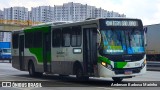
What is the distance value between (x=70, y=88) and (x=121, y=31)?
3.28 meters

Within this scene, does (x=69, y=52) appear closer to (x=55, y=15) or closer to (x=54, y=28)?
(x=54, y=28)

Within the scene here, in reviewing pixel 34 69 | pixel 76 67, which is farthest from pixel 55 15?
pixel 76 67

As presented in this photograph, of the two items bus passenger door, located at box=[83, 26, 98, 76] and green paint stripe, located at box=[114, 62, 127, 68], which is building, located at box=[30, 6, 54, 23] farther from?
green paint stripe, located at box=[114, 62, 127, 68]

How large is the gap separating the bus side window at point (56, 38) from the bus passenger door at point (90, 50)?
294 cm

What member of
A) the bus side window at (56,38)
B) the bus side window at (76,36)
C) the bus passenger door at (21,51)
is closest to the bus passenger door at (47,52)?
the bus side window at (56,38)

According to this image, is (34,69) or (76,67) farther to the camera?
(34,69)

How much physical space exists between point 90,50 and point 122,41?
146 centimetres

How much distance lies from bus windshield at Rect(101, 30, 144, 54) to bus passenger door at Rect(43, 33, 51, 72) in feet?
18.7

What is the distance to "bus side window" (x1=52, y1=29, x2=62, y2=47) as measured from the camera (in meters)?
21.1

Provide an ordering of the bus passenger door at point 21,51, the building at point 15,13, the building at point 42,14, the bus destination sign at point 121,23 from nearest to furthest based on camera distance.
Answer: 1. the bus destination sign at point 121,23
2. the bus passenger door at point 21,51
3. the building at point 42,14
4. the building at point 15,13

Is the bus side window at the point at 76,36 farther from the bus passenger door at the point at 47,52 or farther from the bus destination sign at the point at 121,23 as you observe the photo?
the bus passenger door at the point at 47,52

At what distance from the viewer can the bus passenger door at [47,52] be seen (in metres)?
22.3

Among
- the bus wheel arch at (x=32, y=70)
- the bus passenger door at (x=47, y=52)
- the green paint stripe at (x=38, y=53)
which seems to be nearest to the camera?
the bus passenger door at (x=47, y=52)

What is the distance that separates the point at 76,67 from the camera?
1930cm
